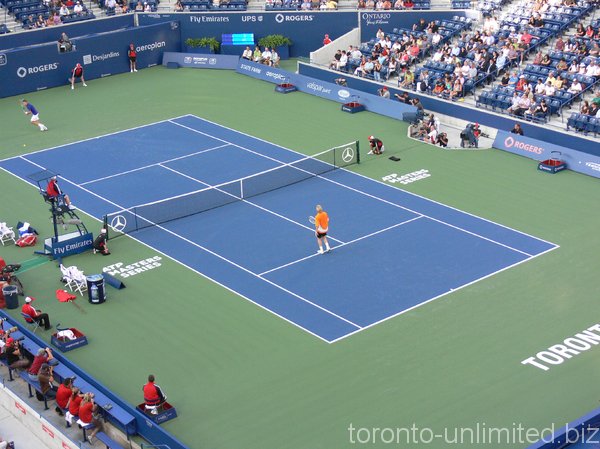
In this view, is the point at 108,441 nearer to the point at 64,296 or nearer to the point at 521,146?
the point at 64,296

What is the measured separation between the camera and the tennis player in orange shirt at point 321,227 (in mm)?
35781

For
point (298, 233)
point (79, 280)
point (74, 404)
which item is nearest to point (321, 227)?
point (298, 233)

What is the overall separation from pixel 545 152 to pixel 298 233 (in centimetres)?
1225

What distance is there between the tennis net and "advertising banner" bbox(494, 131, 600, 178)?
6.52 meters

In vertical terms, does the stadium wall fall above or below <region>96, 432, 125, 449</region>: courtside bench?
above

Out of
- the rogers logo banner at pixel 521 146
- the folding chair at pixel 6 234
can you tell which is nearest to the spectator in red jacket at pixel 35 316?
the folding chair at pixel 6 234

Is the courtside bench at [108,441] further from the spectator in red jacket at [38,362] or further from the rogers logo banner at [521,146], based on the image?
the rogers logo banner at [521,146]

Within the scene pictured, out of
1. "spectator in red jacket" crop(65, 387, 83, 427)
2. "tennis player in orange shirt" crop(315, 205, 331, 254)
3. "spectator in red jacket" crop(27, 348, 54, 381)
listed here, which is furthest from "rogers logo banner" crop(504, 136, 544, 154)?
"spectator in red jacket" crop(65, 387, 83, 427)

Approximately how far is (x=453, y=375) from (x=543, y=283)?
665 centimetres

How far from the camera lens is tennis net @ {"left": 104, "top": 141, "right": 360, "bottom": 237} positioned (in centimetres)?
3928

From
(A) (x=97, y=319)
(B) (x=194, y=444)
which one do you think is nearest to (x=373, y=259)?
(A) (x=97, y=319)

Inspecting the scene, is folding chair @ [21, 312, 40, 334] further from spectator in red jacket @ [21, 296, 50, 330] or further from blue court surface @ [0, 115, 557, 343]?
blue court surface @ [0, 115, 557, 343]

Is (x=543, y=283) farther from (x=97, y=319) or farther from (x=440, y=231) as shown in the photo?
(x=97, y=319)

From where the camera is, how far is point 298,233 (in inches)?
1519
